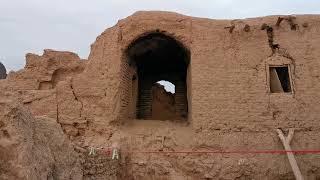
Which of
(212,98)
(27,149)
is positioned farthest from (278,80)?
(27,149)

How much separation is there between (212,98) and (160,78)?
481cm

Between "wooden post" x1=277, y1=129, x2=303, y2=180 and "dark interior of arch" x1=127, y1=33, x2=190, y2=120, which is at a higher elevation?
"dark interior of arch" x1=127, y1=33, x2=190, y2=120

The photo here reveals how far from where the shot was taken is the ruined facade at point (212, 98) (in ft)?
26.2

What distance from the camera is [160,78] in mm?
12875

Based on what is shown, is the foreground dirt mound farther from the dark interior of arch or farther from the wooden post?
the dark interior of arch

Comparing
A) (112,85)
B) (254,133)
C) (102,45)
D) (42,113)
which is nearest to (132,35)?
(102,45)

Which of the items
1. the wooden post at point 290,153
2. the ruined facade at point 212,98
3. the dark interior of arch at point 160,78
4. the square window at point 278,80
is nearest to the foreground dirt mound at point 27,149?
the ruined facade at point 212,98

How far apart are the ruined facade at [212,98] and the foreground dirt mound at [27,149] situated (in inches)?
162

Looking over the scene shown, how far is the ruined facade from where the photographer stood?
7.99m

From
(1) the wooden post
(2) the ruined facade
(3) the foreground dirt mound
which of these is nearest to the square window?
(2) the ruined facade

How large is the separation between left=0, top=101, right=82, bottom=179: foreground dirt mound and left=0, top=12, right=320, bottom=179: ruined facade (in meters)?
4.12

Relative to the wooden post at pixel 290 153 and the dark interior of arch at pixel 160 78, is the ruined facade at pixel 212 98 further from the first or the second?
the dark interior of arch at pixel 160 78

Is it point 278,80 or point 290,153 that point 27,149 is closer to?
point 290,153

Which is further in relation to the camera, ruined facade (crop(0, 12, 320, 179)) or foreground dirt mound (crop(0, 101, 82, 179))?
ruined facade (crop(0, 12, 320, 179))
